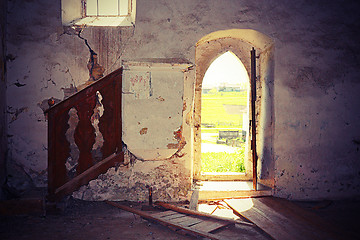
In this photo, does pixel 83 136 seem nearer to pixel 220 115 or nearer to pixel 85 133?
pixel 85 133

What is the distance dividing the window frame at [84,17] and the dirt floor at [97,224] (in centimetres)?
284

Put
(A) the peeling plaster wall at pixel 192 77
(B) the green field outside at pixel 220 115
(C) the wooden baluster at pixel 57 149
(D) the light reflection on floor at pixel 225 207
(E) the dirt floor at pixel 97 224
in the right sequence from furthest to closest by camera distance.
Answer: (B) the green field outside at pixel 220 115 < (A) the peeling plaster wall at pixel 192 77 < (D) the light reflection on floor at pixel 225 207 < (C) the wooden baluster at pixel 57 149 < (E) the dirt floor at pixel 97 224

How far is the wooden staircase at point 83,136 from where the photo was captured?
3.33 metres

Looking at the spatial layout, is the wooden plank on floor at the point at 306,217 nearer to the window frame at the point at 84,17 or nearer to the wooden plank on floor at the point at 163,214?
the wooden plank on floor at the point at 163,214

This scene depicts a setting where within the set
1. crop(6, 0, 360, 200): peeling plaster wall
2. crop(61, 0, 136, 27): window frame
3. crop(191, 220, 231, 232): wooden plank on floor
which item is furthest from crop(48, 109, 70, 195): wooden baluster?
crop(191, 220, 231, 232): wooden plank on floor

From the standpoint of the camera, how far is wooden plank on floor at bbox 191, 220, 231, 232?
10.1 ft

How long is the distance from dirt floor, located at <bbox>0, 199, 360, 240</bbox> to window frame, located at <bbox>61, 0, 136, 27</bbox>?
2835 mm

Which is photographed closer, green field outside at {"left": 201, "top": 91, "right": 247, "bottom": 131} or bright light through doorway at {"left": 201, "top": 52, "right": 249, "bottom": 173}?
bright light through doorway at {"left": 201, "top": 52, "right": 249, "bottom": 173}

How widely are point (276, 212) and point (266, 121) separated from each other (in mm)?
1633

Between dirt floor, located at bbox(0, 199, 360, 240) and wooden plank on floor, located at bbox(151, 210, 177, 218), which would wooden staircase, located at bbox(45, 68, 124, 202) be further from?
wooden plank on floor, located at bbox(151, 210, 177, 218)

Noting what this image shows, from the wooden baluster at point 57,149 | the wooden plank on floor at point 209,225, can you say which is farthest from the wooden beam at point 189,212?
the wooden baluster at point 57,149

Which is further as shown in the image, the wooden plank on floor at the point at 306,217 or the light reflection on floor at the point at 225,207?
the light reflection on floor at the point at 225,207

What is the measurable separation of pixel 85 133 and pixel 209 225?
201 centimetres

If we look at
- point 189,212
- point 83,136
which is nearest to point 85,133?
point 83,136
